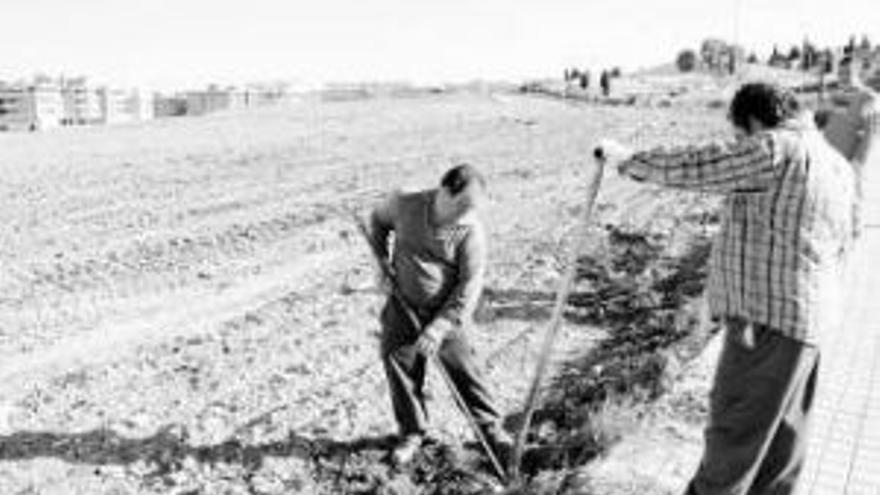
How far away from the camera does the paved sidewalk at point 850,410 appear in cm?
545

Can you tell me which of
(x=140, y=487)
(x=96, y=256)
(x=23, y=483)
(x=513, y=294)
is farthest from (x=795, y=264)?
(x=96, y=256)

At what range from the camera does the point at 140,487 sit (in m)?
6.04

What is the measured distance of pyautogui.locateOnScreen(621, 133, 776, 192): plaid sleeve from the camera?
4.00 metres

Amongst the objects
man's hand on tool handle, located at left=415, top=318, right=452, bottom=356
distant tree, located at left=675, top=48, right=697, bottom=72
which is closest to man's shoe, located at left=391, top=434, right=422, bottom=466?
man's hand on tool handle, located at left=415, top=318, right=452, bottom=356

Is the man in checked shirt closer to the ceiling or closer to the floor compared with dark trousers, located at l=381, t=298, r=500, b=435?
closer to the ceiling

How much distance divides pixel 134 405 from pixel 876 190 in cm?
1192

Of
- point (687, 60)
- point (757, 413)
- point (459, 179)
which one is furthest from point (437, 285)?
point (687, 60)

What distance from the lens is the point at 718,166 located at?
401cm

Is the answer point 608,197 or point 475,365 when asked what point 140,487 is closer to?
point 475,365

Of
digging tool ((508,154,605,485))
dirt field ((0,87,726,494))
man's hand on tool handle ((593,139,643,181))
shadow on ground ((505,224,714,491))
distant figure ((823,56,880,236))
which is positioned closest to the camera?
man's hand on tool handle ((593,139,643,181))

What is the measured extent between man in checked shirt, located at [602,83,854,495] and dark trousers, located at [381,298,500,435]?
1.58 metres

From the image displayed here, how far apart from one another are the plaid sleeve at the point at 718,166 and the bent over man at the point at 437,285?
1.37 meters

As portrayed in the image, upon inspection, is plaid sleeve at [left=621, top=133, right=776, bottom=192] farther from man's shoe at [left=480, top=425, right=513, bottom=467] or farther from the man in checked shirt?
man's shoe at [left=480, top=425, right=513, bottom=467]

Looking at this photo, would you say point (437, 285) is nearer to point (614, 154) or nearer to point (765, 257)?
point (614, 154)
